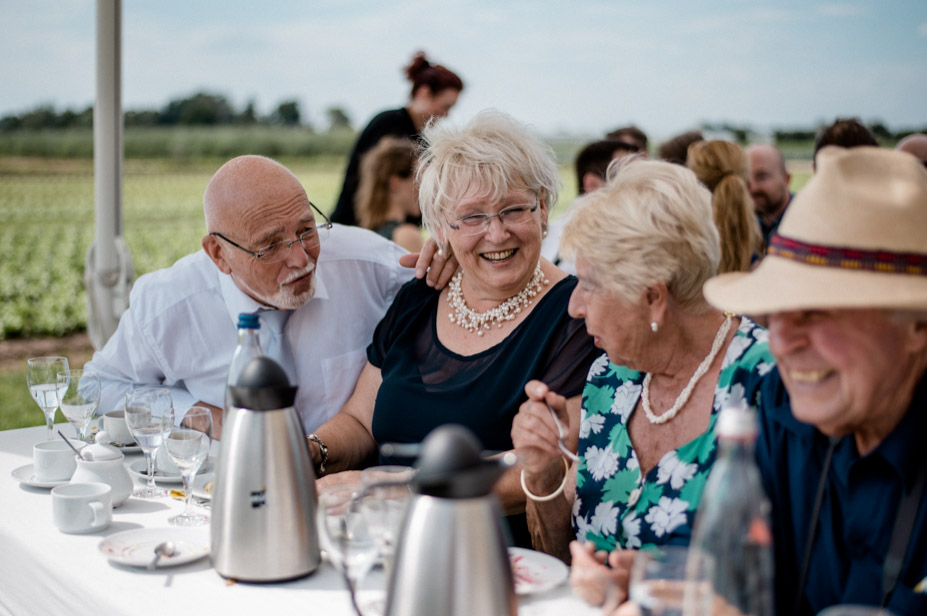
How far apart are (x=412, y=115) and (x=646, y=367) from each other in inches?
154

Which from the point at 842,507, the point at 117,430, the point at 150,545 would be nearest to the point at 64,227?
the point at 117,430

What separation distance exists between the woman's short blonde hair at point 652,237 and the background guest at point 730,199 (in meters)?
2.34

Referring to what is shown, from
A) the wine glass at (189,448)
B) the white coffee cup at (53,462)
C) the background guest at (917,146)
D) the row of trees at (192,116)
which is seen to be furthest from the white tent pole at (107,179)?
the background guest at (917,146)

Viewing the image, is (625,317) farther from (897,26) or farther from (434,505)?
(897,26)

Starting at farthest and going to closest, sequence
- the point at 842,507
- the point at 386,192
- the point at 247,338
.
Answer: the point at 386,192 < the point at 247,338 < the point at 842,507

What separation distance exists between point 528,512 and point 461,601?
3.12ft

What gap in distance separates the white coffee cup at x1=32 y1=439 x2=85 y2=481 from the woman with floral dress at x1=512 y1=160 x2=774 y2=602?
3.76 feet

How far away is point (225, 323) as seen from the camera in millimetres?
2852

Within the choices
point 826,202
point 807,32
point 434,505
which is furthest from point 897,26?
point 434,505

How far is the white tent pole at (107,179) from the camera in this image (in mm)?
4027

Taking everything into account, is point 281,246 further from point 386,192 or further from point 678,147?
point 678,147

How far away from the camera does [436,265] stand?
2.66 m

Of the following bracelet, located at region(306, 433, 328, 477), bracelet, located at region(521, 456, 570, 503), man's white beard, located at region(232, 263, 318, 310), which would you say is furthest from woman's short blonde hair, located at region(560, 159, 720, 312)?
man's white beard, located at region(232, 263, 318, 310)

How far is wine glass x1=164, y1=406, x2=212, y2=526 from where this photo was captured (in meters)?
1.82
